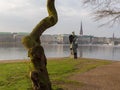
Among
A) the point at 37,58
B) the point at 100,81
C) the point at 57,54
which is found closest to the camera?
the point at 37,58

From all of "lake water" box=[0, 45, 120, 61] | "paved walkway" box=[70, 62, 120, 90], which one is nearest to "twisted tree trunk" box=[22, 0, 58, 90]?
"paved walkway" box=[70, 62, 120, 90]

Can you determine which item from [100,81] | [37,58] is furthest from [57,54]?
[37,58]

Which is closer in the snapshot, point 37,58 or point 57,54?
point 37,58

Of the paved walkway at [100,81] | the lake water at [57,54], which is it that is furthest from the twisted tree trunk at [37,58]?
the lake water at [57,54]

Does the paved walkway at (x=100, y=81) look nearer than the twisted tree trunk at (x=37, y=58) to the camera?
No

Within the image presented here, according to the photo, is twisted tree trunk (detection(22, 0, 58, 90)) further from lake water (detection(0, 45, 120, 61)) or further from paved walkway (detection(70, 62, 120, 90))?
lake water (detection(0, 45, 120, 61))

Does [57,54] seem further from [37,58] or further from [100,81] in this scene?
[37,58]

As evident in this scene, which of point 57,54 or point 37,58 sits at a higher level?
point 37,58

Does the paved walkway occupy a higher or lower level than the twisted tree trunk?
lower

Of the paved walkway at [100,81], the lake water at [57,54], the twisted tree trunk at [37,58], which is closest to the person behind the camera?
the twisted tree trunk at [37,58]

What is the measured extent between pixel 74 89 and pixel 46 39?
129540 millimetres

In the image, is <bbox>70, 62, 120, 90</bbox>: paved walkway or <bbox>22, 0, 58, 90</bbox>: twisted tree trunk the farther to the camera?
<bbox>70, 62, 120, 90</bbox>: paved walkway

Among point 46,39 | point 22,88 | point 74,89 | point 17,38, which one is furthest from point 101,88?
point 46,39

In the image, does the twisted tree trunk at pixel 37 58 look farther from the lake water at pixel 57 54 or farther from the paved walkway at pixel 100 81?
the lake water at pixel 57 54
